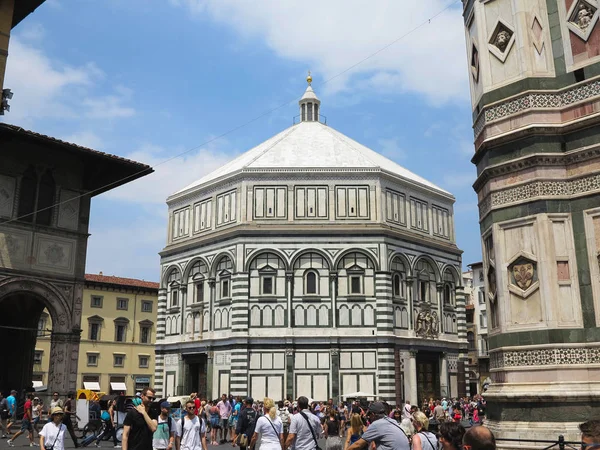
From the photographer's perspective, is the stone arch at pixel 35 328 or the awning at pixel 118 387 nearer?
the stone arch at pixel 35 328

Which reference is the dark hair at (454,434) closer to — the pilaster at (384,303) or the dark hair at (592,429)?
the dark hair at (592,429)

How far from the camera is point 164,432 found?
859 cm

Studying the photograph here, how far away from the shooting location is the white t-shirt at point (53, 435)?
28.9 feet

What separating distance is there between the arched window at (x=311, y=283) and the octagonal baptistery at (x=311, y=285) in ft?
0.17

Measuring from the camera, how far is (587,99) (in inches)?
407

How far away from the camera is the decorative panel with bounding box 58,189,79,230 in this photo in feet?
67.1

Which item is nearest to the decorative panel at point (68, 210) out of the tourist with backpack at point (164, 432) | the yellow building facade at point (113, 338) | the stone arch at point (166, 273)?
the tourist with backpack at point (164, 432)

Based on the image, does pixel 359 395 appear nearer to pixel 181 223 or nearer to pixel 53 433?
pixel 181 223

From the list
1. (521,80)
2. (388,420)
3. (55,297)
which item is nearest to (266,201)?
(55,297)

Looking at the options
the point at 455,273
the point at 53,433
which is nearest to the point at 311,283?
the point at 455,273

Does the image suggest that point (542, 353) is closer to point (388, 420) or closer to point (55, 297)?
point (388, 420)

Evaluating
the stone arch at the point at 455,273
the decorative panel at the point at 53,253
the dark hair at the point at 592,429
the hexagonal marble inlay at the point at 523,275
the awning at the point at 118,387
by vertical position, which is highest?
the stone arch at the point at 455,273

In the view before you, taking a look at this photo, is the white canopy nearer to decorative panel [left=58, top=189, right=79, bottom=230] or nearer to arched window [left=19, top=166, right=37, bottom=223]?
decorative panel [left=58, top=189, right=79, bottom=230]

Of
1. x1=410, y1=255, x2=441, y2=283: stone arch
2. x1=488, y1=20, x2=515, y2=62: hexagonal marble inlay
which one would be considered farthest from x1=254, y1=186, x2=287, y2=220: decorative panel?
x1=488, y1=20, x2=515, y2=62: hexagonal marble inlay
